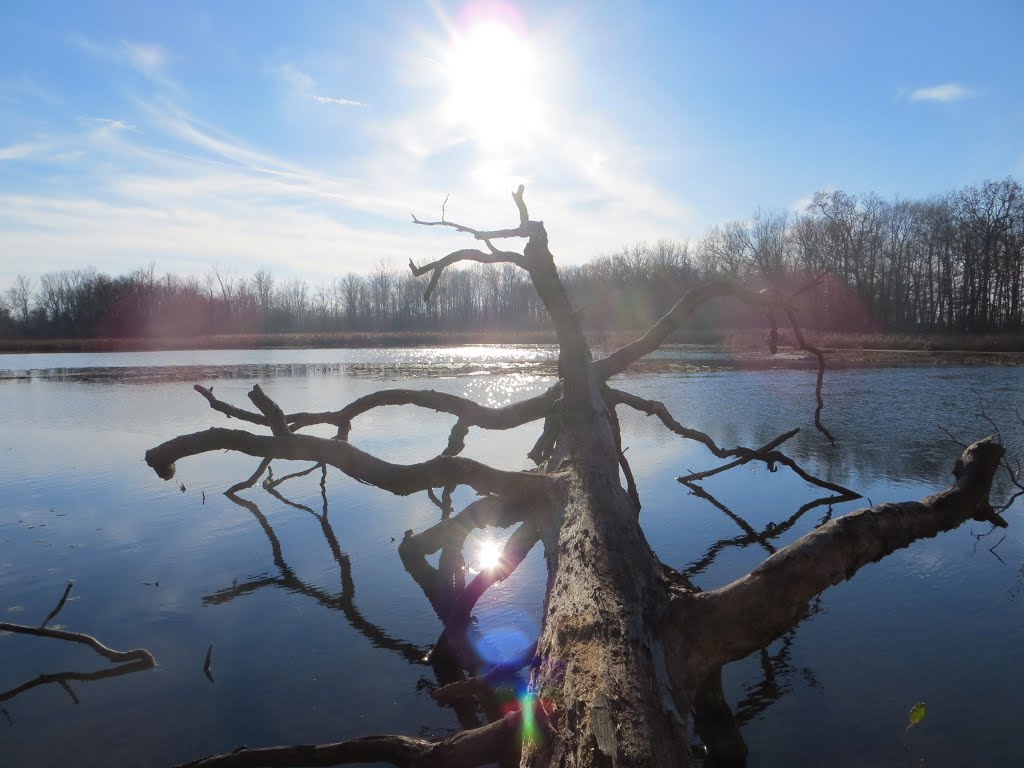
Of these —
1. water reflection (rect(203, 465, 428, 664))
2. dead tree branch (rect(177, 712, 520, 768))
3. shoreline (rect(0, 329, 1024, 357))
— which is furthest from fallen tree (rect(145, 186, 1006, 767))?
shoreline (rect(0, 329, 1024, 357))

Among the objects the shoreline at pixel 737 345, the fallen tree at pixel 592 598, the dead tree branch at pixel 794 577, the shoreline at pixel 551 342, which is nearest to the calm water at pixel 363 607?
the fallen tree at pixel 592 598

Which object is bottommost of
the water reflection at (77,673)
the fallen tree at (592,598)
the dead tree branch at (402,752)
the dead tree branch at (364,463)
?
the water reflection at (77,673)

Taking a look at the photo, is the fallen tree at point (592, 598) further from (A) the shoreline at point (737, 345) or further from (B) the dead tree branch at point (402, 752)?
(A) the shoreline at point (737, 345)

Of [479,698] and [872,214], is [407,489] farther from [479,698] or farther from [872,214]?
[872,214]

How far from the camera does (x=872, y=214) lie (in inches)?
2005

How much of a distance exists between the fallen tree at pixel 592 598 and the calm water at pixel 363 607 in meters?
0.47

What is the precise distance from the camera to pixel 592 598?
2.63m

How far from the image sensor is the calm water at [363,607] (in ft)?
10.7

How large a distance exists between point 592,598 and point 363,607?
2.44 m

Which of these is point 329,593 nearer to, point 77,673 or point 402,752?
point 77,673

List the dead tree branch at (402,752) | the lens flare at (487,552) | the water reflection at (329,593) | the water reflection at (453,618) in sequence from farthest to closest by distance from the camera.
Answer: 1. the lens flare at (487,552)
2. the water reflection at (329,593)
3. the water reflection at (453,618)
4. the dead tree branch at (402,752)

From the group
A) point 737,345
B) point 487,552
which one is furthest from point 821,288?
point 487,552

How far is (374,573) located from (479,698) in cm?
196

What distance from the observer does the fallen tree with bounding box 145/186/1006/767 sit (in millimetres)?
2100
